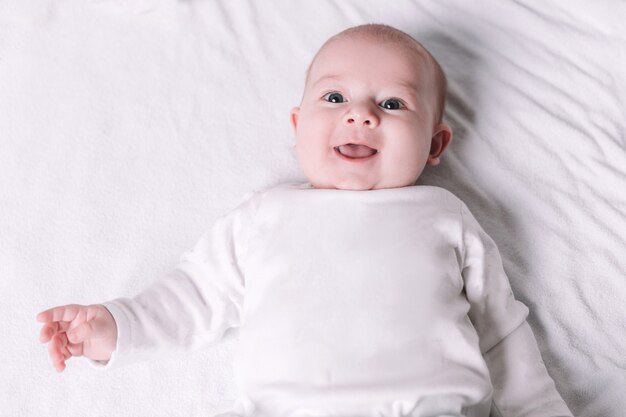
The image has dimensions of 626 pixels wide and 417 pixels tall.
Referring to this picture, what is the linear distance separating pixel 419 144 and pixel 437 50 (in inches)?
17.0

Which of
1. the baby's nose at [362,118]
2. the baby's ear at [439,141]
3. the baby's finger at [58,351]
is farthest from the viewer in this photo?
the baby's ear at [439,141]

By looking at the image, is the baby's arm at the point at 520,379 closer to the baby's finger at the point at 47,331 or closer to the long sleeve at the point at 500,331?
the long sleeve at the point at 500,331

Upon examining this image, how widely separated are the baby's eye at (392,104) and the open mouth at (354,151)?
0.09 m

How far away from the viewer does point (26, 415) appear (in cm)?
147

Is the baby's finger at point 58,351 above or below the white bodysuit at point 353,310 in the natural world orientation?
above

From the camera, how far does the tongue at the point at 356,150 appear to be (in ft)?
4.82

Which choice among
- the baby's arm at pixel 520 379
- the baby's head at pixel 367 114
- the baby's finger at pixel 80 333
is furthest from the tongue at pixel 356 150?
the baby's finger at pixel 80 333

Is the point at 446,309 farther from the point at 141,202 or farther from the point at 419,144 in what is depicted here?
the point at 141,202

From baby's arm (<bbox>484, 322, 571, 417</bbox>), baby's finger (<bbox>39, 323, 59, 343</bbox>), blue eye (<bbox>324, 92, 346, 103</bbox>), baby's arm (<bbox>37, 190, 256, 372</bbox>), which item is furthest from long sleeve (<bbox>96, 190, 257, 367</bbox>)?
baby's arm (<bbox>484, 322, 571, 417</bbox>)

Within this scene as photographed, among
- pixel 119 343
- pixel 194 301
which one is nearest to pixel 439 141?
pixel 194 301

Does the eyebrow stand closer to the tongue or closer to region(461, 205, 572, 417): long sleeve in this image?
the tongue

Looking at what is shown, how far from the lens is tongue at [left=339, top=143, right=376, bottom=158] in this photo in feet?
4.82

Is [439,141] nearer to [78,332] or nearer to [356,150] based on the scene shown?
[356,150]

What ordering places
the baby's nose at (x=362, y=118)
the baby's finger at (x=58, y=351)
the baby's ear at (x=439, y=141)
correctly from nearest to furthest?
the baby's finger at (x=58, y=351), the baby's nose at (x=362, y=118), the baby's ear at (x=439, y=141)
